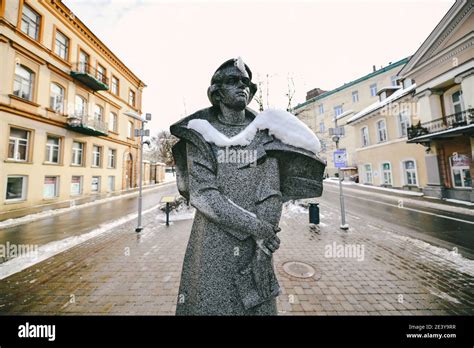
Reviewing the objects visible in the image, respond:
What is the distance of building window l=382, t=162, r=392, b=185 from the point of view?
19.4m

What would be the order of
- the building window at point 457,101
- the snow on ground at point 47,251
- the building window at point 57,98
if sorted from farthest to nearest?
the building window at point 57,98 → the building window at point 457,101 → the snow on ground at point 47,251

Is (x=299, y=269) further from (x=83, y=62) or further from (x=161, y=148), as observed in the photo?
(x=161, y=148)

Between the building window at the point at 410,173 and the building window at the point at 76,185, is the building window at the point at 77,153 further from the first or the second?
the building window at the point at 410,173

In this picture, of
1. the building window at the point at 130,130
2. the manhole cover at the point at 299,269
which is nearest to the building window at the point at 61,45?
the building window at the point at 130,130

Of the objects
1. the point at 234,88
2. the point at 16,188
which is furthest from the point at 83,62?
the point at 234,88

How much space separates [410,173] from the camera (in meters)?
17.5

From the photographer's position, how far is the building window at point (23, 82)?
11.3 m

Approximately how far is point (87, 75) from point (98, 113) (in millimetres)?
3830

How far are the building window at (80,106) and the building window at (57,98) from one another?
1.17 m

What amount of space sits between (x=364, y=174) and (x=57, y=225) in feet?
87.6

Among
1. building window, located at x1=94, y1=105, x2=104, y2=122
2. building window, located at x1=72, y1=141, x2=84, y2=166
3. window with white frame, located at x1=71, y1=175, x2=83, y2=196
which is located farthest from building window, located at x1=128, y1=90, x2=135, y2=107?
window with white frame, located at x1=71, y1=175, x2=83, y2=196

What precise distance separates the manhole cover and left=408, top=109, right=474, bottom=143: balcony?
46.3 feet

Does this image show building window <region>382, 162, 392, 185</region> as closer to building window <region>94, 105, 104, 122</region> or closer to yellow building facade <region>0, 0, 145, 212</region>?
yellow building facade <region>0, 0, 145, 212</region>
